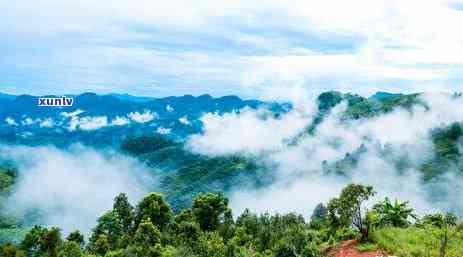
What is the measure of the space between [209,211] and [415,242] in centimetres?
3425

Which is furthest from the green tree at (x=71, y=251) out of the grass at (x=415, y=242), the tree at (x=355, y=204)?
the grass at (x=415, y=242)

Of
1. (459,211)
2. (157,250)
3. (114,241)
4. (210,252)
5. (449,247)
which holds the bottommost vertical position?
(459,211)

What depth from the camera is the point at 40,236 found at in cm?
6562

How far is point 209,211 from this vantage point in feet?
206

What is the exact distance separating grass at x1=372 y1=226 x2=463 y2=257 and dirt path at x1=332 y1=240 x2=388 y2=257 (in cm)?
68

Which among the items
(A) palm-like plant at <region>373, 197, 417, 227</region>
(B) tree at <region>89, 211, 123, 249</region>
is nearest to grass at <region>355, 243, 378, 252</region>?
(A) palm-like plant at <region>373, 197, 417, 227</region>

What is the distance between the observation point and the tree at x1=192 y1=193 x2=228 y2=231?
62.5m

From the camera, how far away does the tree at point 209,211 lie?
205 ft

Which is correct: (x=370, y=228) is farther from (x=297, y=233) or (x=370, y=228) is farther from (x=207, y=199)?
(x=207, y=199)

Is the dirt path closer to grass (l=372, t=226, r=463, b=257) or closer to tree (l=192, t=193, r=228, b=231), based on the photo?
grass (l=372, t=226, r=463, b=257)

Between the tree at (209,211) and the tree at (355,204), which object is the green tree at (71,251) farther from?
the tree at (355,204)

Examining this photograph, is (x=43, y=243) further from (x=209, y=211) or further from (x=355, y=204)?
(x=355, y=204)

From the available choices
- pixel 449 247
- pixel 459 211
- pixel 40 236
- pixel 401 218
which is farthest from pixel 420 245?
pixel 459 211

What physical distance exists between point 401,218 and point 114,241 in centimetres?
3881
